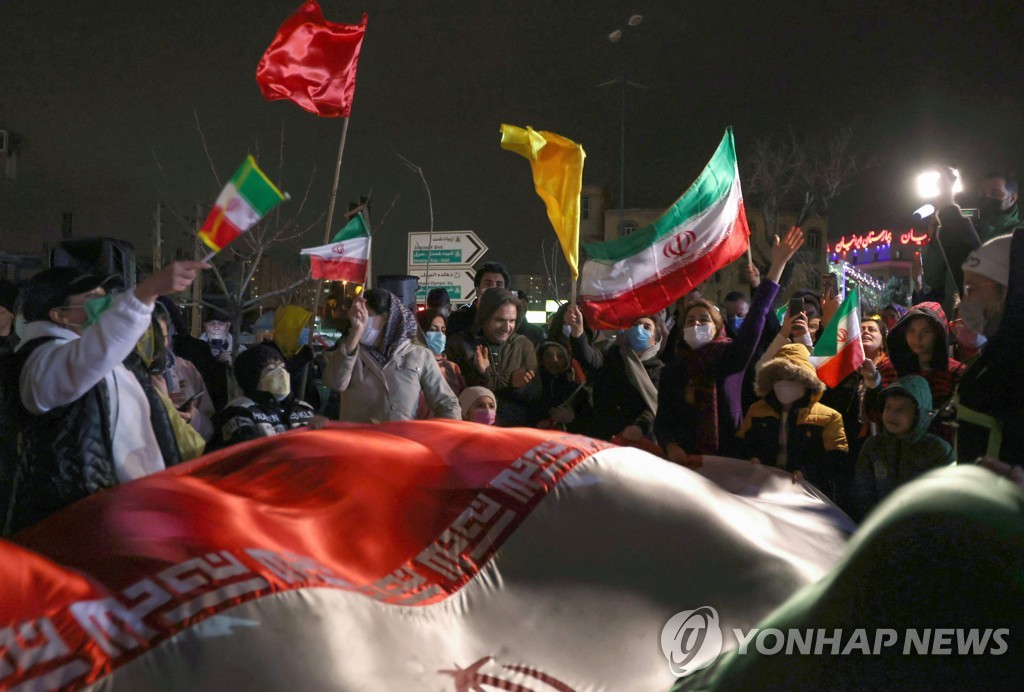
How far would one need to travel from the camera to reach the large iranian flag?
5824 millimetres

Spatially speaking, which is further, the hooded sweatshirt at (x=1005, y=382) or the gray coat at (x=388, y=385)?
the gray coat at (x=388, y=385)

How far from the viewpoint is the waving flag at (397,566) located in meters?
2.48

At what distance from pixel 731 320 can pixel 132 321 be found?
5.44 m

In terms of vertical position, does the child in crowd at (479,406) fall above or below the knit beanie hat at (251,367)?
below

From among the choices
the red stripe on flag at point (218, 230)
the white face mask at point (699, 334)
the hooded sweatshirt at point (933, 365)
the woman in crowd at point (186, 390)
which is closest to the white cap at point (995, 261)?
the hooded sweatshirt at point (933, 365)

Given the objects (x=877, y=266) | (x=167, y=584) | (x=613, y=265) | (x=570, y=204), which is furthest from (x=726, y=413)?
(x=877, y=266)

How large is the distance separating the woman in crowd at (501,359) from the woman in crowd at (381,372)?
79cm

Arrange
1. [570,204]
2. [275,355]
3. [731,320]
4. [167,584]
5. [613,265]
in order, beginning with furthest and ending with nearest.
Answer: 1. [731,320]
2. [570,204]
3. [613,265]
4. [275,355]
5. [167,584]

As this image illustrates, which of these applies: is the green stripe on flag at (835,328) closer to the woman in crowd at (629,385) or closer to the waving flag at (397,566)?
the woman in crowd at (629,385)

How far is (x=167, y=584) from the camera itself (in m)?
2.60

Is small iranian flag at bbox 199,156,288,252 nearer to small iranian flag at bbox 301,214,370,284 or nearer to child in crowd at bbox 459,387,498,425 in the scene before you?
child in crowd at bbox 459,387,498,425

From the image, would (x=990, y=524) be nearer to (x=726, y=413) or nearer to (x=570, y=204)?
(x=726, y=413)

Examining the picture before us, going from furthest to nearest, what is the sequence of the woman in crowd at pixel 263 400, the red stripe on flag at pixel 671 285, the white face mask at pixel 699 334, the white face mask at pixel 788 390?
1. the red stripe on flag at pixel 671 285
2. the white face mask at pixel 699 334
3. the white face mask at pixel 788 390
4. the woman in crowd at pixel 263 400

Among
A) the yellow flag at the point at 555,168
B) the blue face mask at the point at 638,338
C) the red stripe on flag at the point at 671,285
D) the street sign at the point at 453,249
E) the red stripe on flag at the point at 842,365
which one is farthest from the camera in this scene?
the street sign at the point at 453,249
